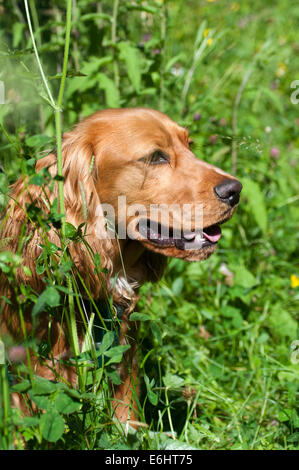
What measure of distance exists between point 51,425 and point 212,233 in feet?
3.63

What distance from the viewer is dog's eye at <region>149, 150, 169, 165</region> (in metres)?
2.11

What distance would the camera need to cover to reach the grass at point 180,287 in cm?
157

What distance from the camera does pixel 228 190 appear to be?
2.05 m

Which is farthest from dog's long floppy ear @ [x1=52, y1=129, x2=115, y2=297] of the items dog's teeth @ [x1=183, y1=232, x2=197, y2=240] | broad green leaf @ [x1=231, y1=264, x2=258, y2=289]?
broad green leaf @ [x1=231, y1=264, x2=258, y2=289]

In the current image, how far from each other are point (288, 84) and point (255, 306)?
3.26 meters

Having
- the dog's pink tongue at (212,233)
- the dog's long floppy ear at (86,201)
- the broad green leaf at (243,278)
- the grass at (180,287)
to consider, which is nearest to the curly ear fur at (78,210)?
the dog's long floppy ear at (86,201)

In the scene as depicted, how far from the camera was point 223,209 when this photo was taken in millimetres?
2053

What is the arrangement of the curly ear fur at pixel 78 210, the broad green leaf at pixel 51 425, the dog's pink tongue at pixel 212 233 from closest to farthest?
the broad green leaf at pixel 51 425 < the curly ear fur at pixel 78 210 < the dog's pink tongue at pixel 212 233

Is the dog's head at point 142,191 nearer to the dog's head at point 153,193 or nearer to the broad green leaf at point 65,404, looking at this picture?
the dog's head at point 153,193

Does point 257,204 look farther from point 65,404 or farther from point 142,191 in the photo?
point 65,404

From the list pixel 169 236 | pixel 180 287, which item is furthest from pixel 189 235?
pixel 180 287

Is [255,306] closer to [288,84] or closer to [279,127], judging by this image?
[279,127]

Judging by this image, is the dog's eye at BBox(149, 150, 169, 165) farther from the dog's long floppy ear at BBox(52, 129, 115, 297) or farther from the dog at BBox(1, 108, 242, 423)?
the dog's long floppy ear at BBox(52, 129, 115, 297)
